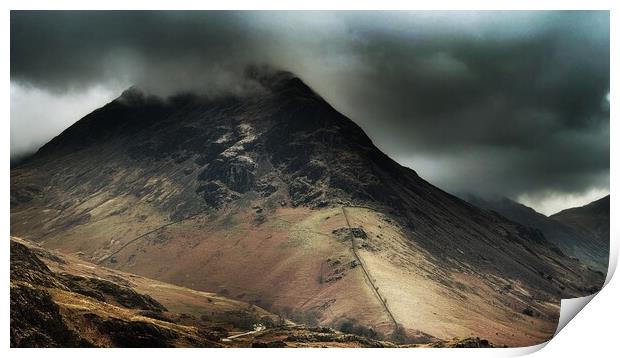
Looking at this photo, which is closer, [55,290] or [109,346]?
[109,346]

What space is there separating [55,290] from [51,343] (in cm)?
3603

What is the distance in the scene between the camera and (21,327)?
148625 mm
